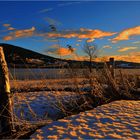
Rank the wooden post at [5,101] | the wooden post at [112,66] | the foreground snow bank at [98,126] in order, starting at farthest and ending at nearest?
the wooden post at [112,66] → the wooden post at [5,101] → the foreground snow bank at [98,126]

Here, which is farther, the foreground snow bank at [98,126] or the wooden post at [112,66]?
the wooden post at [112,66]

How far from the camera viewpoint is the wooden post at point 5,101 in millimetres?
6613

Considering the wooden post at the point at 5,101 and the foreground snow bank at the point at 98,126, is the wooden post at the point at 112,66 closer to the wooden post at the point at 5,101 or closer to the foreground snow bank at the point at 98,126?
the foreground snow bank at the point at 98,126

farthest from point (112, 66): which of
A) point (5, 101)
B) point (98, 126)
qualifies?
point (5, 101)

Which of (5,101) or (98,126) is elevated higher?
(5,101)

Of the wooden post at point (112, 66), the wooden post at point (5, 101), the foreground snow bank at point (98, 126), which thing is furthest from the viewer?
the wooden post at point (112, 66)

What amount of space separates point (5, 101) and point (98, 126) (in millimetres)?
2177

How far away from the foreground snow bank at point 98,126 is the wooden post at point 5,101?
72 cm

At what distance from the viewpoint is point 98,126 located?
6.78 m

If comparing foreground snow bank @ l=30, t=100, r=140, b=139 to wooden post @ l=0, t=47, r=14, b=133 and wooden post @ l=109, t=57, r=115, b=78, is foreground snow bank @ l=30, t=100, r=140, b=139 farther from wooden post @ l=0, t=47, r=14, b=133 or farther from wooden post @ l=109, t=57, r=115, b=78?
wooden post @ l=109, t=57, r=115, b=78

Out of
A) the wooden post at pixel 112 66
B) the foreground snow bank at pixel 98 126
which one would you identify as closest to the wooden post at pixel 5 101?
the foreground snow bank at pixel 98 126

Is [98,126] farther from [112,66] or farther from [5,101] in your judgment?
[112,66]

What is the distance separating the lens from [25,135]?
6.54m

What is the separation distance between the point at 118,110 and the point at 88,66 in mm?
3492
